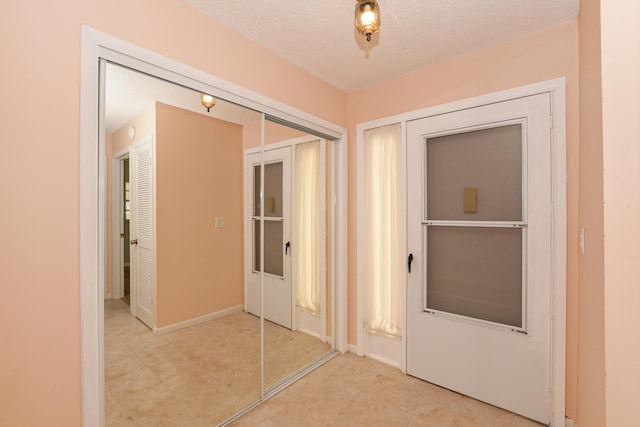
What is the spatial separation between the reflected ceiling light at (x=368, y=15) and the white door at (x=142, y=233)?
4.47ft

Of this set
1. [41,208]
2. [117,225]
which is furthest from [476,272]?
[41,208]

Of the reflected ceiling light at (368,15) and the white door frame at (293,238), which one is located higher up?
the reflected ceiling light at (368,15)

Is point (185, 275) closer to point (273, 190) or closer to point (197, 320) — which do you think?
point (197, 320)

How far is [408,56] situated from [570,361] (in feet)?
8.20

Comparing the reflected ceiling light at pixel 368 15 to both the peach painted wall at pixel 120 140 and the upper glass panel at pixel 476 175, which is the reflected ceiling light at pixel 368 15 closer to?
the peach painted wall at pixel 120 140

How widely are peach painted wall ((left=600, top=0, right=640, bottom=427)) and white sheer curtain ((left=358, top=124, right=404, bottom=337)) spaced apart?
1759 millimetres

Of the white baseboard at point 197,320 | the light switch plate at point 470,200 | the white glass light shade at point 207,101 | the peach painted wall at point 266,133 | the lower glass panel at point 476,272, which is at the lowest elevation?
the white baseboard at point 197,320

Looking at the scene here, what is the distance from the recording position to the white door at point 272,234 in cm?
227

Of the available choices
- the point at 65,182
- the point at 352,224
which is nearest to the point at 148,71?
the point at 65,182

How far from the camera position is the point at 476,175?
7.26 feet

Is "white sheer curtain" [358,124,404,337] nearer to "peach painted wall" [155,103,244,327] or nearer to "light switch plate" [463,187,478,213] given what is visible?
"light switch plate" [463,187,478,213]

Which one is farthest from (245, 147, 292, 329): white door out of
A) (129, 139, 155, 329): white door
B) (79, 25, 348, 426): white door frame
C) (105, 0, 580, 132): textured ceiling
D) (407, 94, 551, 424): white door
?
(407, 94, 551, 424): white door

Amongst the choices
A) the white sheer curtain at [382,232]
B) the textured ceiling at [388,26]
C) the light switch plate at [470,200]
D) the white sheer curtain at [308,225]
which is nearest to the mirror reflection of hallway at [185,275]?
the white sheer curtain at [308,225]

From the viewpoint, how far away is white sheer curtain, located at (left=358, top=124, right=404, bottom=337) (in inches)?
104
